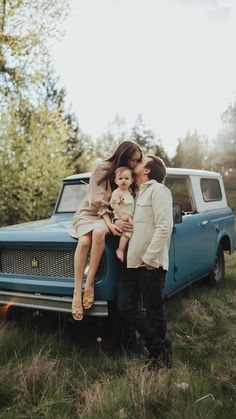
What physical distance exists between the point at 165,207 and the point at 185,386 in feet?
4.00

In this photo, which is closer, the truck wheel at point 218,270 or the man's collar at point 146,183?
the man's collar at point 146,183

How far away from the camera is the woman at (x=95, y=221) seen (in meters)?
3.34

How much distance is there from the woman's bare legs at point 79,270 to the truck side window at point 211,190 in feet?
9.10

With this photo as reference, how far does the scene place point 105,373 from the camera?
3254 millimetres

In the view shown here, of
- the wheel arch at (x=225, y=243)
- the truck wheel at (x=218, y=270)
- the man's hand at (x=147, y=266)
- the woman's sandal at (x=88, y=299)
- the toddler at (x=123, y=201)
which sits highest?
the toddler at (x=123, y=201)

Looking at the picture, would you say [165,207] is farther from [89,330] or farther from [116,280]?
[89,330]

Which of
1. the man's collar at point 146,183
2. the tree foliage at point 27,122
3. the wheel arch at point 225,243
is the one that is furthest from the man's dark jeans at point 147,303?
the tree foliage at point 27,122

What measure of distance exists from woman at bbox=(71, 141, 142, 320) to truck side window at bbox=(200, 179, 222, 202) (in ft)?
7.75

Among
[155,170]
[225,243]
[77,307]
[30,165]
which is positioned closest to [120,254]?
[77,307]

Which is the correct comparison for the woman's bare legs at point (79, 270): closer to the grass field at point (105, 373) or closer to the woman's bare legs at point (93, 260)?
the woman's bare legs at point (93, 260)

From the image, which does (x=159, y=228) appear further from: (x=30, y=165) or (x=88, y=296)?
(x=30, y=165)

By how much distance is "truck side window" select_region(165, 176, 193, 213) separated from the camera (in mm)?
5208

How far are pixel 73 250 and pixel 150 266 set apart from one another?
0.81 metres

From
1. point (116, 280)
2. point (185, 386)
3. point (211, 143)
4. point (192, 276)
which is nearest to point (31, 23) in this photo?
point (192, 276)
